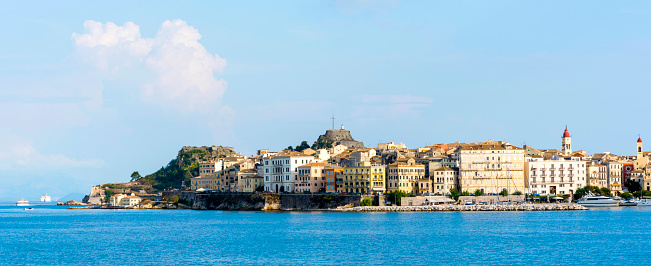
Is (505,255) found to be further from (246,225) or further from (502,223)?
(246,225)

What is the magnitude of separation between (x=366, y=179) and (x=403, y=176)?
177 inches

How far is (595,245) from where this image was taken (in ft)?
183

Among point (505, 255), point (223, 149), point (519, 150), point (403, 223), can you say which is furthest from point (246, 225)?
point (223, 149)

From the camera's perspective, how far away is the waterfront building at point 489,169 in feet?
349

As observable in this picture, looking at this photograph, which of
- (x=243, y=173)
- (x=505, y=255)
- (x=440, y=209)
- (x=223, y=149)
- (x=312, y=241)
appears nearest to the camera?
(x=505, y=255)

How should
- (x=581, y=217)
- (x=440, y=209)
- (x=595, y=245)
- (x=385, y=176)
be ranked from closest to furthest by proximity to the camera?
(x=595, y=245)
(x=581, y=217)
(x=440, y=209)
(x=385, y=176)

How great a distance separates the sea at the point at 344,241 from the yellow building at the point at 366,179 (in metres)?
19.0

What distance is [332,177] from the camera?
10944 cm

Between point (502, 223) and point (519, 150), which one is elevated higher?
point (519, 150)

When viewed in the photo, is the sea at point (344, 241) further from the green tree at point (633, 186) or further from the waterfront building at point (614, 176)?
the green tree at point (633, 186)

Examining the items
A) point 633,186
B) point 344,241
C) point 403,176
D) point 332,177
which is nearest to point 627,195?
point 633,186

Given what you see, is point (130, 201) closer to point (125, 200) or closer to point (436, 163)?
point (125, 200)

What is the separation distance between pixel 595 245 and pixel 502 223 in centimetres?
2007

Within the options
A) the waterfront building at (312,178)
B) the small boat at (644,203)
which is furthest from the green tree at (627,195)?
the waterfront building at (312,178)
